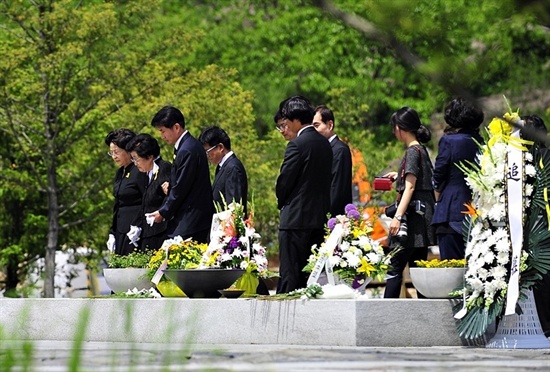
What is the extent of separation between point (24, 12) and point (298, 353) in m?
13.9

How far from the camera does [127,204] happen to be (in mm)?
13930

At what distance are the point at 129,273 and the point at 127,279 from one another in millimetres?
63

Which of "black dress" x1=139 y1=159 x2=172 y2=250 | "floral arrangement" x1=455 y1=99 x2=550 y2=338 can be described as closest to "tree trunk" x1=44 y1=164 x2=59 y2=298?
"black dress" x1=139 y1=159 x2=172 y2=250

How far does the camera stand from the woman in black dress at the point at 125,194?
13781 millimetres

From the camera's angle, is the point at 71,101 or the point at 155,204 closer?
Answer: the point at 155,204

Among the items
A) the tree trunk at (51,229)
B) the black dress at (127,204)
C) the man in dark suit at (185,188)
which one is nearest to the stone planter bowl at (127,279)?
the man in dark suit at (185,188)

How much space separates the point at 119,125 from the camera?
75.5 ft

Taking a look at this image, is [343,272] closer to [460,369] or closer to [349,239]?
[349,239]

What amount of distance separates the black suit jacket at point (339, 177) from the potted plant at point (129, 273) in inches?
68.3

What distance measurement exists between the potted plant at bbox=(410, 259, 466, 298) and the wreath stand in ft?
1.79

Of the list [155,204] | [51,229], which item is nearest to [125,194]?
[155,204]

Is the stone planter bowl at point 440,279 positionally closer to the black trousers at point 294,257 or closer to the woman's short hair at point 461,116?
the black trousers at point 294,257

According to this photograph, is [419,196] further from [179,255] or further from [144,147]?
[144,147]

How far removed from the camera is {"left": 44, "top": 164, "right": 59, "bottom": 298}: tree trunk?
2180 centimetres
